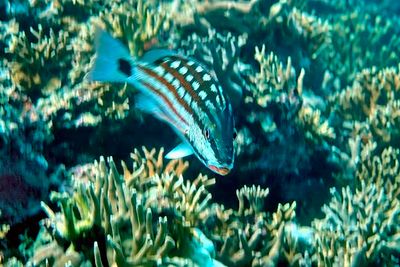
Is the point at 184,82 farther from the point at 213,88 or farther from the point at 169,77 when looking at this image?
the point at 213,88

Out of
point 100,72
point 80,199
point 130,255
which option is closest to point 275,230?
point 130,255

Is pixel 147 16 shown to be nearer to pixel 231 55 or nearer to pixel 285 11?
pixel 231 55

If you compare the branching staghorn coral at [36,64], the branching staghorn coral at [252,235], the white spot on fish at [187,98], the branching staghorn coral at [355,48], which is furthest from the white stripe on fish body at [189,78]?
the branching staghorn coral at [355,48]

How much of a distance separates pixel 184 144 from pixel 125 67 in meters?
0.66

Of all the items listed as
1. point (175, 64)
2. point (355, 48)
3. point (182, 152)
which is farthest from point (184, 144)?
point (355, 48)

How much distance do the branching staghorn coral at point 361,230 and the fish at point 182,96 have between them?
1479mm

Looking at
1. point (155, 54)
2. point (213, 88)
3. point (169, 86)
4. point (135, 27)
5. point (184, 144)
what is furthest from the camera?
point (135, 27)

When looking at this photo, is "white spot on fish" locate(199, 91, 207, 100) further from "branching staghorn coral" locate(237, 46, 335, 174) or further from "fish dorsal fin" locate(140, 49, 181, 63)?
"branching staghorn coral" locate(237, 46, 335, 174)

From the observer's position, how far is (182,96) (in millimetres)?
2373

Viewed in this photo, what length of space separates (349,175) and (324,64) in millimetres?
2461

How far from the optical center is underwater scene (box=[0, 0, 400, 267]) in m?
2.40

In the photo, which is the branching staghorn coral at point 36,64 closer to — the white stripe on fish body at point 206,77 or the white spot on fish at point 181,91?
the white spot on fish at point 181,91

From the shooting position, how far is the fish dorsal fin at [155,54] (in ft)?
8.41

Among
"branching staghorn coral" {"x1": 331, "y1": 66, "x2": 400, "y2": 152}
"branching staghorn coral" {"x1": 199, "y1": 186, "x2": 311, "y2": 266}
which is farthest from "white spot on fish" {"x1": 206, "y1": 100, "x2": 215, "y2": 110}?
"branching staghorn coral" {"x1": 331, "y1": 66, "x2": 400, "y2": 152}
